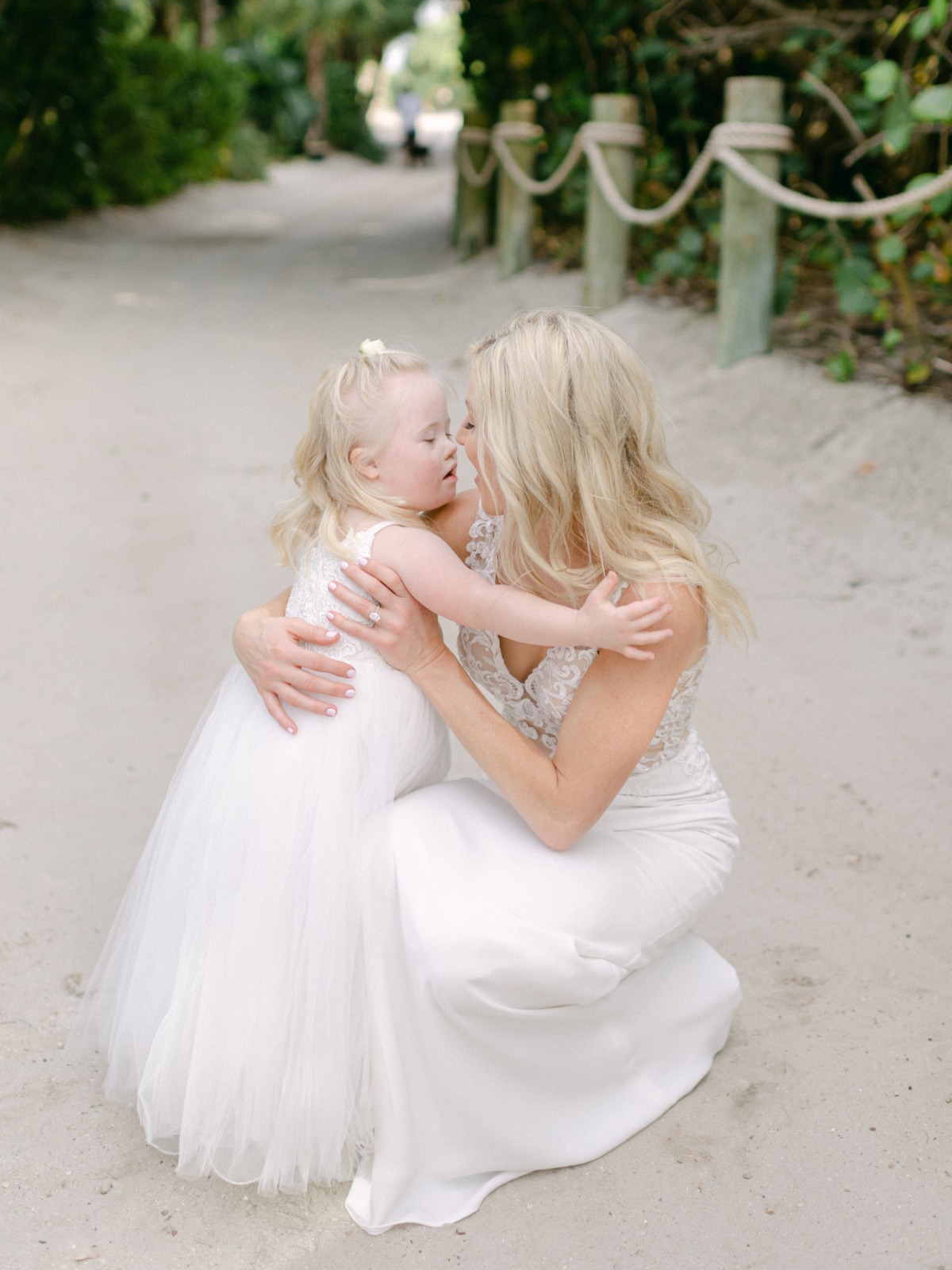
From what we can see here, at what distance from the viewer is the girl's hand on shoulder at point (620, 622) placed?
1745 mm

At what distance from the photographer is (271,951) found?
6.13 ft

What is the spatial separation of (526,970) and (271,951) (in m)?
0.39

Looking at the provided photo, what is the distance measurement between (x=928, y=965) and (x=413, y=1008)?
47.4 inches

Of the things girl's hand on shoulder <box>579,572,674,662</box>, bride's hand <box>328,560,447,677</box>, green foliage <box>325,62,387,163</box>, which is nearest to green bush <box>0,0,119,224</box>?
bride's hand <box>328,560,447,677</box>

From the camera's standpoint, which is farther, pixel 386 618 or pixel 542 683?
pixel 542 683

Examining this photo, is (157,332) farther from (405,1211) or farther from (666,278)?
(405,1211)

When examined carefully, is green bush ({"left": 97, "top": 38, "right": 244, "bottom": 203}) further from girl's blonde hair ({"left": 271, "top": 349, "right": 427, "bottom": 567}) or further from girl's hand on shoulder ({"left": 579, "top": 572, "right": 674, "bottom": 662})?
girl's hand on shoulder ({"left": 579, "top": 572, "right": 674, "bottom": 662})

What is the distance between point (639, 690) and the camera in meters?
1.89

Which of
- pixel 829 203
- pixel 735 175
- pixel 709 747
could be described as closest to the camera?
pixel 709 747

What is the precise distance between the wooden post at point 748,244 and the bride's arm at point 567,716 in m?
3.67

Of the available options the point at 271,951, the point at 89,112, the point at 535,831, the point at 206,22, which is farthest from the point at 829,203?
the point at 206,22

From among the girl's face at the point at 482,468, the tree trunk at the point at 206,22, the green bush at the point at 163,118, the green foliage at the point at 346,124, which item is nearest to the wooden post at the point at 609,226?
the girl's face at the point at 482,468

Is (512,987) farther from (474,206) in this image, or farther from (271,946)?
(474,206)

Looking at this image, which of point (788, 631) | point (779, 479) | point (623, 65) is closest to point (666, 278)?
point (623, 65)
